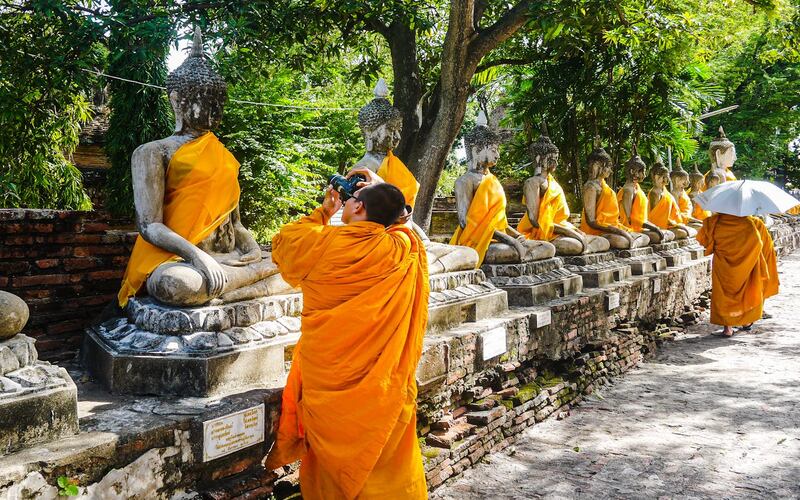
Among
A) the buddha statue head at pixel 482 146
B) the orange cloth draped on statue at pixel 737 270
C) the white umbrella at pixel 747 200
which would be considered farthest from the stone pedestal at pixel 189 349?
the orange cloth draped on statue at pixel 737 270

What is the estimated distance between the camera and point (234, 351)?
2980mm

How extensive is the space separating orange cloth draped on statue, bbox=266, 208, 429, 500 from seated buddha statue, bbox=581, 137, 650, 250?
5.84m

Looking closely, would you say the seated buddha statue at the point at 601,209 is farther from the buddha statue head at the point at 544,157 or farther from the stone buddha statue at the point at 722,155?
the stone buddha statue at the point at 722,155

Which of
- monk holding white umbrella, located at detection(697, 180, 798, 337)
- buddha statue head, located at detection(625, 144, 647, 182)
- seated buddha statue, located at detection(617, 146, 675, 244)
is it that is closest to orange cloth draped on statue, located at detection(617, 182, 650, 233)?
seated buddha statue, located at detection(617, 146, 675, 244)

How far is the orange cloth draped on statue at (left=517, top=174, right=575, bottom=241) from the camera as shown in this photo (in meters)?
6.48

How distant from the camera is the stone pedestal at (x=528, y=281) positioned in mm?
5453

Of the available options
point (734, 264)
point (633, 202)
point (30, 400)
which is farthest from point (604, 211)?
point (30, 400)

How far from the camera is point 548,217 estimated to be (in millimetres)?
6523

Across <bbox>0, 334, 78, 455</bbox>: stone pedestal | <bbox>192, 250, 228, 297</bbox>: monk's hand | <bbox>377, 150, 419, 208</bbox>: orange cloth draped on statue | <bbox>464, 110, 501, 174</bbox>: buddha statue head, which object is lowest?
<bbox>0, 334, 78, 455</bbox>: stone pedestal

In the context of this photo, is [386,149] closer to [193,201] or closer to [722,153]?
[193,201]

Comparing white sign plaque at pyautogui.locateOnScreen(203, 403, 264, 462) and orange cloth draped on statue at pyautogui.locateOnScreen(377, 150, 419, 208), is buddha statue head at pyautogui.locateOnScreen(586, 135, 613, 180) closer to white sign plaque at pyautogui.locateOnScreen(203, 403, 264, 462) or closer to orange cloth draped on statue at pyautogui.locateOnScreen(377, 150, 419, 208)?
orange cloth draped on statue at pyautogui.locateOnScreen(377, 150, 419, 208)

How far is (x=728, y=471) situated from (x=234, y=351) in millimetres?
3067

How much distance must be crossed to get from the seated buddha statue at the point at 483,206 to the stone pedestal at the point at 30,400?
368 cm

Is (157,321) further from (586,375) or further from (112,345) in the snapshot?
(586,375)
